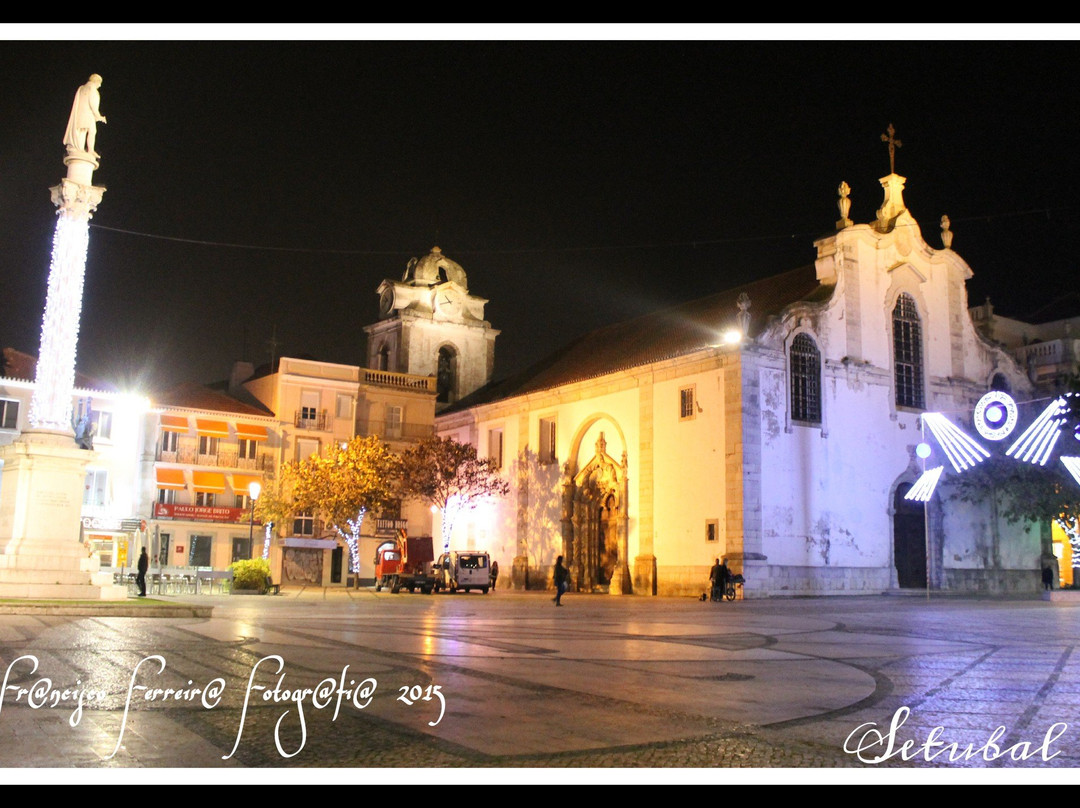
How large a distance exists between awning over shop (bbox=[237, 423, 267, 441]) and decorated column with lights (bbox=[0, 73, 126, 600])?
85.0 ft

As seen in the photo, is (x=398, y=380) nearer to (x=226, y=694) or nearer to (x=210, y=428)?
(x=210, y=428)

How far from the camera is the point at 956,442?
36.6m

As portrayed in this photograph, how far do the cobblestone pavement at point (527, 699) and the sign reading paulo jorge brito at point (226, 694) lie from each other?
0.03 meters

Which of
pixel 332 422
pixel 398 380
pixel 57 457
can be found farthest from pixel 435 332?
pixel 57 457

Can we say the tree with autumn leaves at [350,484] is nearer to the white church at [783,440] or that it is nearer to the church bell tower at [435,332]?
the white church at [783,440]

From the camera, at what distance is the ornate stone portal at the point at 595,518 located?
40.1 m

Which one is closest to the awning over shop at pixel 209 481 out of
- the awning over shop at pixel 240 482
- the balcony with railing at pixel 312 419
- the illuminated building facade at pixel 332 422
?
the awning over shop at pixel 240 482

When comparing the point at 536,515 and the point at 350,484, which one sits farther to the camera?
the point at 536,515

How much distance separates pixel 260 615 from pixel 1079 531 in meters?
29.9

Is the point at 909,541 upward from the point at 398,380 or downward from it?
downward

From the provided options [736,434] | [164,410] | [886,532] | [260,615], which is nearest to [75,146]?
[260,615]

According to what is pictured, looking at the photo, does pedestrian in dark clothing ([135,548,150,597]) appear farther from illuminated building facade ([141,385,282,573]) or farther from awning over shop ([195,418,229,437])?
awning over shop ([195,418,229,437])

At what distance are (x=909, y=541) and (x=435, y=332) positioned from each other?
99.4 ft

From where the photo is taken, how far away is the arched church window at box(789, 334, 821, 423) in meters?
36.1
